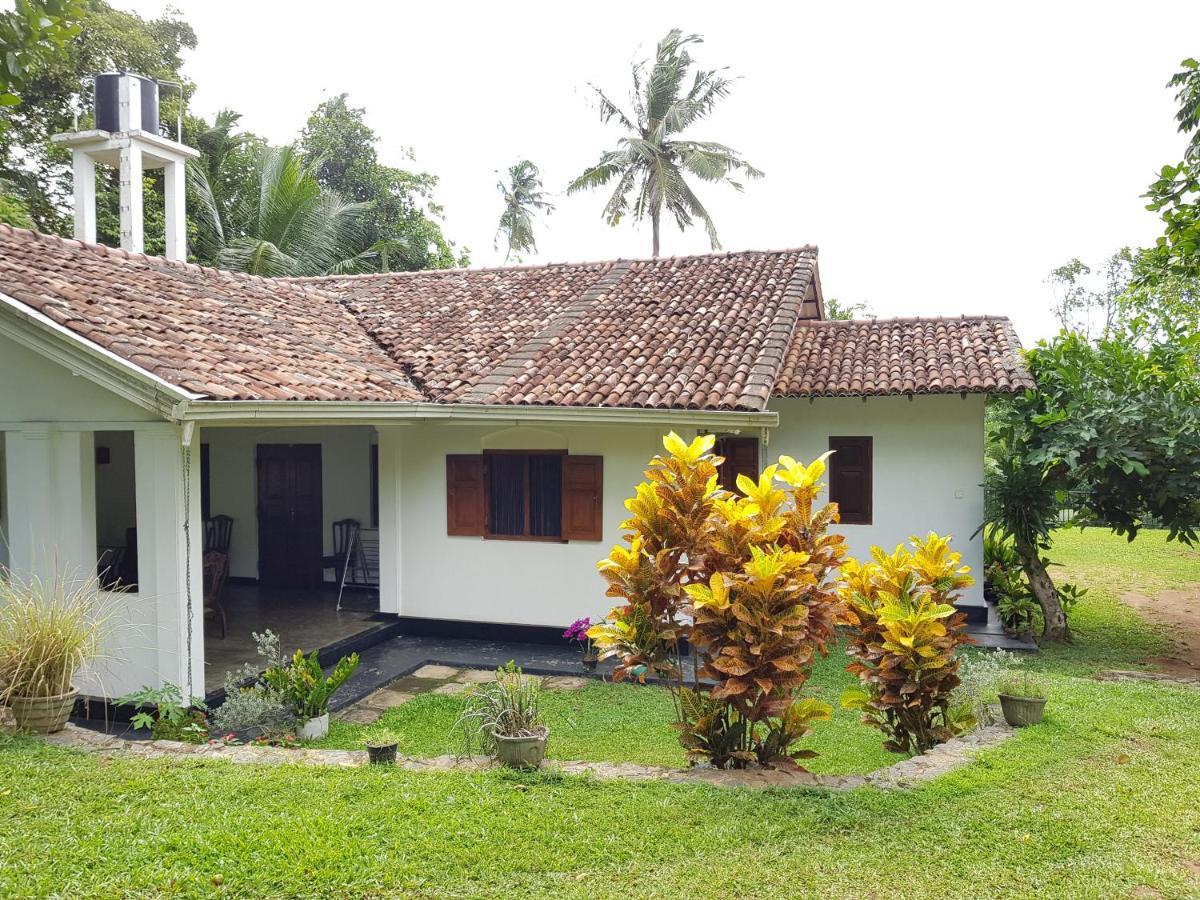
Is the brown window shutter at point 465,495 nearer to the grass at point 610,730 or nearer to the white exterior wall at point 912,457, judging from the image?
the grass at point 610,730

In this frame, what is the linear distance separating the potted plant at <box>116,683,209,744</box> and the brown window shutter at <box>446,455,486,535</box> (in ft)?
12.7

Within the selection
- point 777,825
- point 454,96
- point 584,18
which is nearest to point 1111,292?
point 454,96

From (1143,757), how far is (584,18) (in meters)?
9.73

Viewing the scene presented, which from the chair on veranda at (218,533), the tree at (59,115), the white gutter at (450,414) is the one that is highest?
the tree at (59,115)

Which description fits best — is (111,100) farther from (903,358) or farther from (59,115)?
(59,115)

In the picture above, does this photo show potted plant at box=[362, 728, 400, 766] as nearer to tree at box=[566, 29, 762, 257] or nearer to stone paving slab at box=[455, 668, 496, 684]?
stone paving slab at box=[455, 668, 496, 684]

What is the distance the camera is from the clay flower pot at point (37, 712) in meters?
5.63

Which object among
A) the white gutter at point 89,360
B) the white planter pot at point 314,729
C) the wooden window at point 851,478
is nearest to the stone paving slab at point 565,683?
the white planter pot at point 314,729

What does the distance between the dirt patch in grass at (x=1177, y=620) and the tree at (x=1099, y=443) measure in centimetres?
120

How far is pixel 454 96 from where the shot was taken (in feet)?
103

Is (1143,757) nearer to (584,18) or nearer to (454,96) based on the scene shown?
(584,18)

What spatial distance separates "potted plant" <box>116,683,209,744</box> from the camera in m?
6.25

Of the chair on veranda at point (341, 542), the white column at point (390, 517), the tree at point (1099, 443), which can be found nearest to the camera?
the tree at point (1099, 443)

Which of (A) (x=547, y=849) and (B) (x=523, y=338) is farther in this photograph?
(B) (x=523, y=338)
